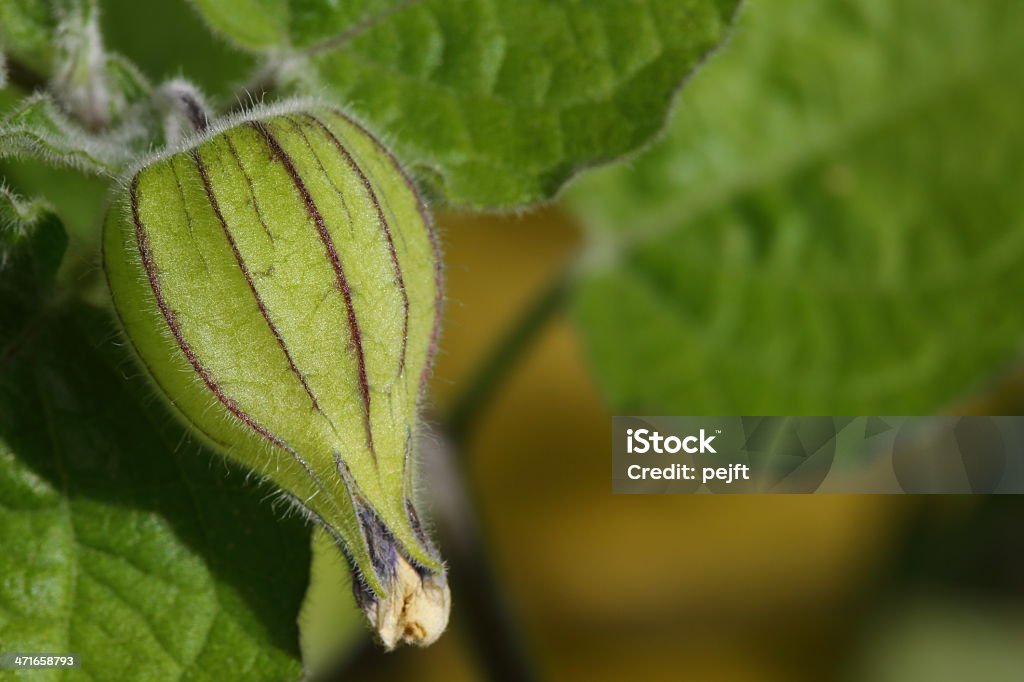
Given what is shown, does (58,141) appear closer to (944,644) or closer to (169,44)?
(169,44)

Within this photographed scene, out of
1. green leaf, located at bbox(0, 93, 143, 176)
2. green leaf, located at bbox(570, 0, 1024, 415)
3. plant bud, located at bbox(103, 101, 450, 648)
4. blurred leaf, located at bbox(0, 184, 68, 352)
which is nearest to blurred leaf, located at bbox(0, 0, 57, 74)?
green leaf, located at bbox(0, 93, 143, 176)

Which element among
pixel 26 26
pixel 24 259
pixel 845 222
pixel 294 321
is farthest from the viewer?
pixel 845 222

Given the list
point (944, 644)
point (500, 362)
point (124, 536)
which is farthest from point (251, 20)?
point (944, 644)

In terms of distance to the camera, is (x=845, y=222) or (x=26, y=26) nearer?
(x=26, y=26)

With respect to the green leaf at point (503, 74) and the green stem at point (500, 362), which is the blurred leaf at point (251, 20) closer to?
the green leaf at point (503, 74)

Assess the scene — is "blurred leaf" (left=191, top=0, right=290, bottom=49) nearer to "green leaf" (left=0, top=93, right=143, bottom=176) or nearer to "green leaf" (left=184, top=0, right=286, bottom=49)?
"green leaf" (left=184, top=0, right=286, bottom=49)
